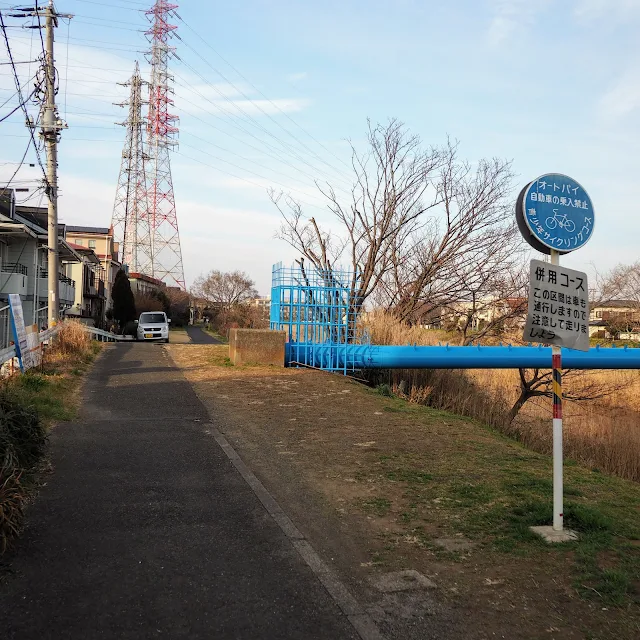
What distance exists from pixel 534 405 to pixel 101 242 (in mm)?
52600

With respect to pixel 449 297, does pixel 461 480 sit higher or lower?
lower

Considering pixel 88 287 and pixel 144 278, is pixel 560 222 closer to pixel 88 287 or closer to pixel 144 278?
pixel 88 287

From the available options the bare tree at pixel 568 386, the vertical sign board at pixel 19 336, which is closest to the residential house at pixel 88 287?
the vertical sign board at pixel 19 336

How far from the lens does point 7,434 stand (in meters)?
5.34

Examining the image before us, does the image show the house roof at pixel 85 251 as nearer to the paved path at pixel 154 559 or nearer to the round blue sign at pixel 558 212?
the paved path at pixel 154 559

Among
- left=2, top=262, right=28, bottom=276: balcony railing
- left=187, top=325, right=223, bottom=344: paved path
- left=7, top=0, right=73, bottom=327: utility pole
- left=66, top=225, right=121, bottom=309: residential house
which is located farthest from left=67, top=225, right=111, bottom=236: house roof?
left=7, top=0, right=73, bottom=327: utility pole

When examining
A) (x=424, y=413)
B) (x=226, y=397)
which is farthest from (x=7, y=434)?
(x=424, y=413)

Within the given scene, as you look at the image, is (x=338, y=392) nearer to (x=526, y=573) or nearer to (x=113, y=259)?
(x=526, y=573)

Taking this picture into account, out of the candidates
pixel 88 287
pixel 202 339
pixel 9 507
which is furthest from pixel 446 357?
pixel 88 287

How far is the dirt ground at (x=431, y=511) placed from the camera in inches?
133

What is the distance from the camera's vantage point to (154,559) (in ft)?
13.1

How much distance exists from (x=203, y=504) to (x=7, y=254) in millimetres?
29386

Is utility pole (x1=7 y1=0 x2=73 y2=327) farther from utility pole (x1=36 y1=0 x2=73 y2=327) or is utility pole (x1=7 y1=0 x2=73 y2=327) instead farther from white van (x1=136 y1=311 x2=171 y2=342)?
white van (x1=136 y1=311 x2=171 y2=342)

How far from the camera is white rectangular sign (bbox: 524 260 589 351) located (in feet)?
15.4
